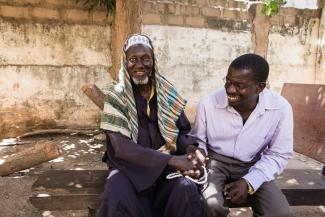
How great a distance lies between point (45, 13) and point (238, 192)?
5.04m

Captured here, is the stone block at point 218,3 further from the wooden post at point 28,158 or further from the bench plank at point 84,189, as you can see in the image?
the bench plank at point 84,189

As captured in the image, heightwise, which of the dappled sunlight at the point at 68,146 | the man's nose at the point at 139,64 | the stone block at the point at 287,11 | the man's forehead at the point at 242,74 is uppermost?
the stone block at the point at 287,11

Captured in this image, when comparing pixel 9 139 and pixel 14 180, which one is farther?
pixel 9 139

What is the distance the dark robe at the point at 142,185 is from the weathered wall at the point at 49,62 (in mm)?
4036

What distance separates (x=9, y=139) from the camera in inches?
243

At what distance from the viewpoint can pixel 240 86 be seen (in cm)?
247

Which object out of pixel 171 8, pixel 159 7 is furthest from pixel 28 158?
pixel 171 8

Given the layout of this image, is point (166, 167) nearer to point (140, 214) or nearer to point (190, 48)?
point (140, 214)

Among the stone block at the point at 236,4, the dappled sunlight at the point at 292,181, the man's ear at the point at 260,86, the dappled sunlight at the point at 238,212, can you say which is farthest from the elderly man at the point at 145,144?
the stone block at the point at 236,4

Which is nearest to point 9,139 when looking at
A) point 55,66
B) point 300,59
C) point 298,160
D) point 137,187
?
point 55,66

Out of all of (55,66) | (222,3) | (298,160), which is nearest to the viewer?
(298,160)

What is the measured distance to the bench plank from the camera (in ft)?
8.36

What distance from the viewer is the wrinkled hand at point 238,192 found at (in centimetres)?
242

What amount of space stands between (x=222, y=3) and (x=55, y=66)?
131 inches
